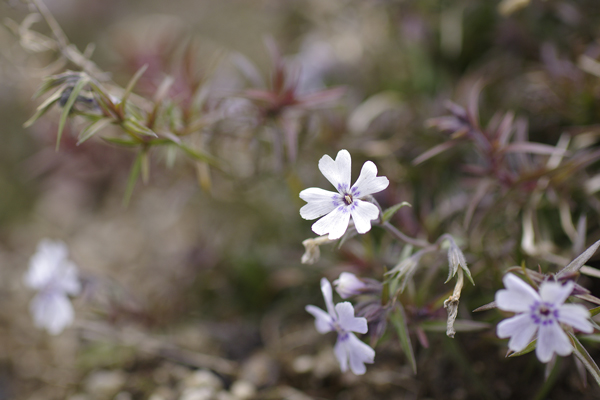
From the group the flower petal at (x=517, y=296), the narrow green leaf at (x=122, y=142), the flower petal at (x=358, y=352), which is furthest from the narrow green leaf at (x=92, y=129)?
the flower petal at (x=517, y=296)

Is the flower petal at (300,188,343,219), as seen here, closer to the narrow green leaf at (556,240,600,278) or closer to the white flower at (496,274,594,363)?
the white flower at (496,274,594,363)

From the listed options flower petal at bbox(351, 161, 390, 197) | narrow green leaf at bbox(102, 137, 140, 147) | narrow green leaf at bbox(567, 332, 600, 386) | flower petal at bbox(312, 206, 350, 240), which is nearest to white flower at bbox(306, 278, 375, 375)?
flower petal at bbox(312, 206, 350, 240)

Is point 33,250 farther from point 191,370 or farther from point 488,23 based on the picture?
point 488,23

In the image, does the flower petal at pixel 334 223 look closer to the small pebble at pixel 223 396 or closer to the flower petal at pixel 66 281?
the small pebble at pixel 223 396

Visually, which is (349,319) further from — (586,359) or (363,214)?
(586,359)

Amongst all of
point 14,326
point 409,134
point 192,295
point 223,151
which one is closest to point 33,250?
point 14,326

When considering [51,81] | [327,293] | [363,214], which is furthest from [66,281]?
[363,214]
